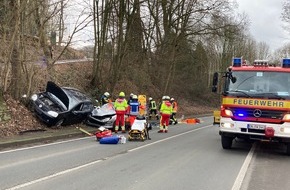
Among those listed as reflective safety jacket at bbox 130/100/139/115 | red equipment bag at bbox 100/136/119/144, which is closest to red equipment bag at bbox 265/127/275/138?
red equipment bag at bbox 100/136/119/144

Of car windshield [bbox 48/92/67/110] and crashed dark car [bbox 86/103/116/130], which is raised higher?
car windshield [bbox 48/92/67/110]

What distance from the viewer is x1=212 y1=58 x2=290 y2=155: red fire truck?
37.0 ft

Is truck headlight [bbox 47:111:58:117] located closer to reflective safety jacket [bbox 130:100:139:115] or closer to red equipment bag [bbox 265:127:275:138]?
reflective safety jacket [bbox 130:100:139:115]

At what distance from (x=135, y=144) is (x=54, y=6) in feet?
26.9

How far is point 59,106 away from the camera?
55.9 feet

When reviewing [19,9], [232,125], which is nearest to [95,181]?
[232,125]

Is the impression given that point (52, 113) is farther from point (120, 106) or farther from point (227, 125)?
point (227, 125)

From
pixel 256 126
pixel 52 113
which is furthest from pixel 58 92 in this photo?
pixel 256 126

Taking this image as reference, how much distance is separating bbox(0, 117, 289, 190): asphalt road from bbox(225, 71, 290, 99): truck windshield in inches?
70.1

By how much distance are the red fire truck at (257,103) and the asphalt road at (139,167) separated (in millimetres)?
740

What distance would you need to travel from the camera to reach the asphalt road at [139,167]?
7.50m

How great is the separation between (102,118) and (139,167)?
9.26 metres

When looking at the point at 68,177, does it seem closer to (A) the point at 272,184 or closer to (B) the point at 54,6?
(A) the point at 272,184

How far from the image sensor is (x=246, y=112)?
11.6 metres
